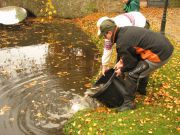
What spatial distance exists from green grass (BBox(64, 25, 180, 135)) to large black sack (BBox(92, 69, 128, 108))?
0.23 metres

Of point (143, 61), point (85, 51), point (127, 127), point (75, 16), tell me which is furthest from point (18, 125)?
point (75, 16)

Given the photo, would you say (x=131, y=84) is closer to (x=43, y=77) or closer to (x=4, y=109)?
(x=4, y=109)

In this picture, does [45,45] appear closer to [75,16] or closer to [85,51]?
[85,51]

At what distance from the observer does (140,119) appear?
6.77 metres

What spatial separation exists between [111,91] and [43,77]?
11.1 ft

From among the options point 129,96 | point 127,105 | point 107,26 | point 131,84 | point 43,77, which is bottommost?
point 43,77

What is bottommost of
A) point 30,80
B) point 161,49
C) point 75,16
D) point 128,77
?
point 75,16

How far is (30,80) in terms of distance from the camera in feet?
32.4

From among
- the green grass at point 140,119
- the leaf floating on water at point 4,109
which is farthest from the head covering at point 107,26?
the leaf floating on water at point 4,109

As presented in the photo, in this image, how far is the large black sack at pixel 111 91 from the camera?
7254 millimetres

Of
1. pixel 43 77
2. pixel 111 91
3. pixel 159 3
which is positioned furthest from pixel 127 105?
pixel 159 3

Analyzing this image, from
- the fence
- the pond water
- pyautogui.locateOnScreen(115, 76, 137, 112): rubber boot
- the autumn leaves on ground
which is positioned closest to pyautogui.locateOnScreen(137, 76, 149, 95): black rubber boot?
the autumn leaves on ground

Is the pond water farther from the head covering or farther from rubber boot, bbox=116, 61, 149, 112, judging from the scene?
the head covering

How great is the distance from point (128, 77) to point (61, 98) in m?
2.28
